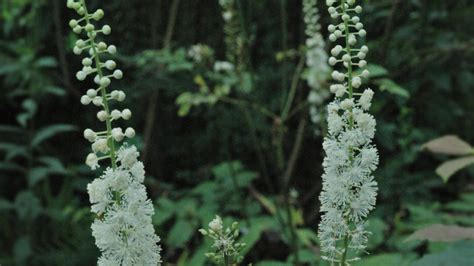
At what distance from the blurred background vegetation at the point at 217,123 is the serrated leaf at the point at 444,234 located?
145 cm

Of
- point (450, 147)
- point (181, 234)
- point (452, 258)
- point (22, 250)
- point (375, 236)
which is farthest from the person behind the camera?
point (22, 250)

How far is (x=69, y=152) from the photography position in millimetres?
6164

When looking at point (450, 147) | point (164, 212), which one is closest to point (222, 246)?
point (450, 147)

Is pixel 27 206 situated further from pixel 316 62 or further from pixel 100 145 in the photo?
pixel 100 145

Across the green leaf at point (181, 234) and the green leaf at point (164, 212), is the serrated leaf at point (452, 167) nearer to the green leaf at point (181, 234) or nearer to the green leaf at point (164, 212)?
the green leaf at point (181, 234)

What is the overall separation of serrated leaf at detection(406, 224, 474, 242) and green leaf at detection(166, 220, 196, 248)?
1730 millimetres

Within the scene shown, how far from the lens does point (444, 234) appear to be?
1.90 meters

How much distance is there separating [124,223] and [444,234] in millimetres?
964

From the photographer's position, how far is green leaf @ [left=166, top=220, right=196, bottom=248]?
3.45 metres

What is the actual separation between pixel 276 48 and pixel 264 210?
4.69 feet

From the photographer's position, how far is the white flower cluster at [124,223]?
57.7 inches

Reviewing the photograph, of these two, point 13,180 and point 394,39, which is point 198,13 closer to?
point 394,39

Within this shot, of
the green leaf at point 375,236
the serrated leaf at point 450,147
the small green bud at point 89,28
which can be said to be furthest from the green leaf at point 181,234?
the small green bud at point 89,28

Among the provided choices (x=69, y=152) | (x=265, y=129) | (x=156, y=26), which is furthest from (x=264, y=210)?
(x=69, y=152)
